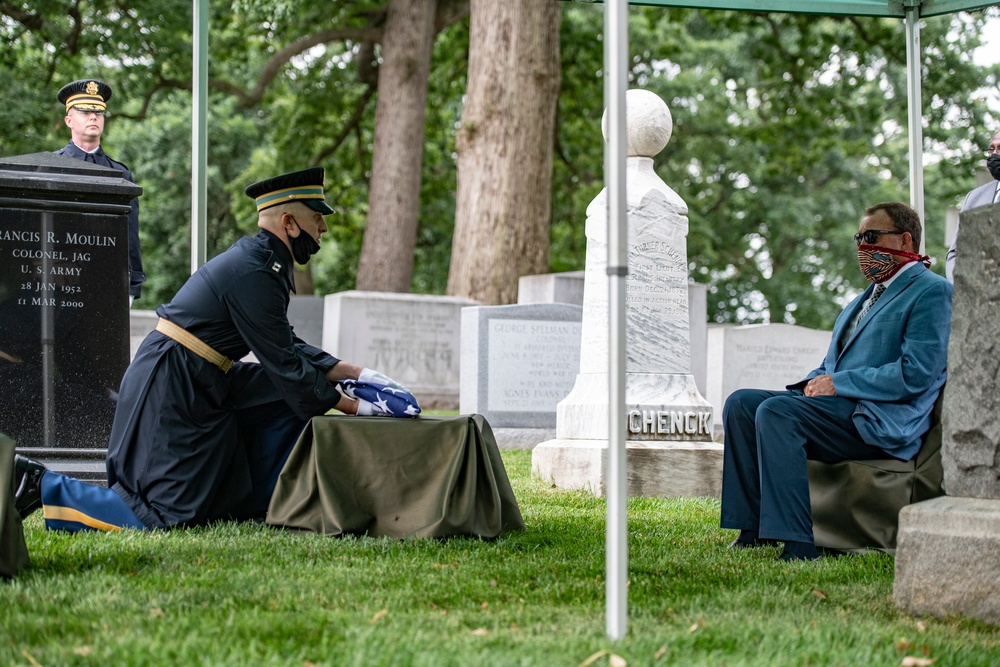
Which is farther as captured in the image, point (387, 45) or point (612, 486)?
point (387, 45)

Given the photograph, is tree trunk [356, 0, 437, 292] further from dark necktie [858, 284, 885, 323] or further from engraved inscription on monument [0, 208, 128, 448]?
dark necktie [858, 284, 885, 323]

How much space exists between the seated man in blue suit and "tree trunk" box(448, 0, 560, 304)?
991 cm

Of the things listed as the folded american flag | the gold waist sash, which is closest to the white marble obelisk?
the folded american flag

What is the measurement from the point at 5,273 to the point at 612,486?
468cm

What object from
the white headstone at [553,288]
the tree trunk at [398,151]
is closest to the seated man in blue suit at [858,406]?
the white headstone at [553,288]

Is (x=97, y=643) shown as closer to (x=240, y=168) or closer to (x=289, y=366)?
(x=289, y=366)

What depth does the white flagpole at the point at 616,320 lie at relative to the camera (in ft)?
12.3

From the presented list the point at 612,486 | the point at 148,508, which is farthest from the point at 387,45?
the point at 612,486

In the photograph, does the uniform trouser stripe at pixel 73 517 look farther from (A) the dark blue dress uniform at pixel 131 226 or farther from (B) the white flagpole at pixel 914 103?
(B) the white flagpole at pixel 914 103

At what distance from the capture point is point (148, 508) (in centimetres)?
589

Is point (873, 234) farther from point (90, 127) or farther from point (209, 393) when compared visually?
point (90, 127)

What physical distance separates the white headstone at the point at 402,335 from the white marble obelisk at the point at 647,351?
7.88 m

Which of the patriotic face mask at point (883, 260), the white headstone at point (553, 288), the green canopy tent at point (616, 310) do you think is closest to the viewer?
the green canopy tent at point (616, 310)

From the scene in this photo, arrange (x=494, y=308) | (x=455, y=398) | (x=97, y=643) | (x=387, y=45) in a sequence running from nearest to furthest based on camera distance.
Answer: (x=97, y=643) < (x=494, y=308) < (x=455, y=398) < (x=387, y=45)
